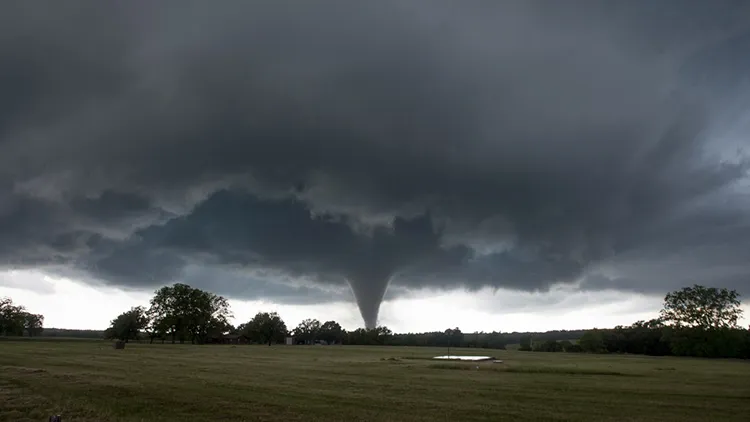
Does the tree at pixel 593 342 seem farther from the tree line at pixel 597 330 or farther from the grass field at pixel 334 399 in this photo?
the grass field at pixel 334 399

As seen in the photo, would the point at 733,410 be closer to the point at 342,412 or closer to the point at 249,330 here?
the point at 342,412

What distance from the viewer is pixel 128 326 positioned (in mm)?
163625

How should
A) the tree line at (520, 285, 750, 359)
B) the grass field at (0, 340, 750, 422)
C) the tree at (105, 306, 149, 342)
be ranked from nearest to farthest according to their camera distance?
the grass field at (0, 340, 750, 422)
the tree line at (520, 285, 750, 359)
the tree at (105, 306, 149, 342)

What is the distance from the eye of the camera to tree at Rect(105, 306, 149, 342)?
163625 millimetres

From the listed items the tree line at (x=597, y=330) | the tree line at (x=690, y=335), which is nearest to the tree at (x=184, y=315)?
the tree line at (x=597, y=330)

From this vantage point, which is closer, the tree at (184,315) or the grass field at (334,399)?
the grass field at (334,399)

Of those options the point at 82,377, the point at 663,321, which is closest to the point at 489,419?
the point at 82,377

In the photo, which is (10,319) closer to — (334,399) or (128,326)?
(128,326)

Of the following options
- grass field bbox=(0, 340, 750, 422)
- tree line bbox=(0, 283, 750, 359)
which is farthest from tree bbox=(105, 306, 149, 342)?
grass field bbox=(0, 340, 750, 422)

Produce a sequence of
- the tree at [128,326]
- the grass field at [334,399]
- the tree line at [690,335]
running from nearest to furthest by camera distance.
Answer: the grass field at [334,399] < the tree line at [690,335] < the tree at [128,326]

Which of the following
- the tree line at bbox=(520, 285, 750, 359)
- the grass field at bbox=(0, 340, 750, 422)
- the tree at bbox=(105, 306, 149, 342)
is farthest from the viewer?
the tree at bbox=(105, 306, 149, 342)

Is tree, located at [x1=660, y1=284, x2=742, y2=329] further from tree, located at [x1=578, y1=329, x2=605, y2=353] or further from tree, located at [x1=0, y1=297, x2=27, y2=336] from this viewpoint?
tree, located at [x1=0, y1=297, x2=27, y2=336]

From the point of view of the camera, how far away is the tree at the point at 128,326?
164 meters

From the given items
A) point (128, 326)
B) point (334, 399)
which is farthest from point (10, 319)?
point (334, 399)
